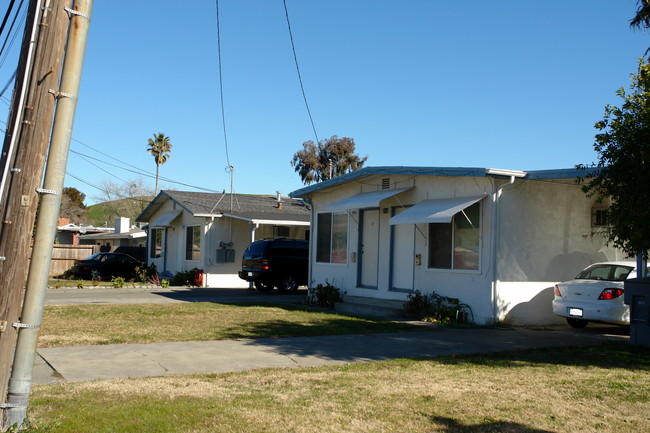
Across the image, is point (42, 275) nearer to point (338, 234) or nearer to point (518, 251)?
point (518, 251)

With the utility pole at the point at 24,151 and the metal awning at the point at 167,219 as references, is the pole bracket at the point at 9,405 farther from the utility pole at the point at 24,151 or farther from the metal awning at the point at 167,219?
the metal awning at the point at 167,219

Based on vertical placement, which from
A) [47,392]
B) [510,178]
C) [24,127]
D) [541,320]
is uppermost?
[510,178]

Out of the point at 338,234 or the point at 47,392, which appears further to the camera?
the point at 338,234

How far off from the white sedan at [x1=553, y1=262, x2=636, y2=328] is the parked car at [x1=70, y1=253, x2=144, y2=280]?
2219 cm

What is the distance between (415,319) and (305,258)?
28.2 ft

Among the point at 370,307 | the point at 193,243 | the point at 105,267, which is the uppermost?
the point at 193,243

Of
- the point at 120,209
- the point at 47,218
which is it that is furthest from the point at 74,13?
the point at 120,209

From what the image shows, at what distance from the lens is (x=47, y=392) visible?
21.9ft

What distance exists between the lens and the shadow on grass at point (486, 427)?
5562 millimetres

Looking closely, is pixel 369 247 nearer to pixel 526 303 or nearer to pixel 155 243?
pixel 526 303

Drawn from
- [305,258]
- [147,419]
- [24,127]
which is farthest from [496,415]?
[305,258]

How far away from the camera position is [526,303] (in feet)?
45.5

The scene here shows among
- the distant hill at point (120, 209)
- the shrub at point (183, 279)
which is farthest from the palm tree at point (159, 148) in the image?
the shrub at point (183, 279)

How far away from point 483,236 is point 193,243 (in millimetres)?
16289
